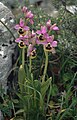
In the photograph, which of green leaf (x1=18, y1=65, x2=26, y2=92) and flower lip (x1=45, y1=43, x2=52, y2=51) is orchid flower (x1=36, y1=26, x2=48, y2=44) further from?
green leaf (x1=18, y1=65, x2=26, y2=92)

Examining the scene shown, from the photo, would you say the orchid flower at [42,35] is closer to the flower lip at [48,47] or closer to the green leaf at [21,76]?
the flower lip at [48,47]

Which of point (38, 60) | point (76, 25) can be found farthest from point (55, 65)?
point (76, 25)

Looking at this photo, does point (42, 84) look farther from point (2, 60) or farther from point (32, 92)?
point (2, 60)

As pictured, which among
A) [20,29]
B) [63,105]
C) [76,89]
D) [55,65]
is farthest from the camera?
[55,65]

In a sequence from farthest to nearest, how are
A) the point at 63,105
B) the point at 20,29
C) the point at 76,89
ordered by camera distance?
1. the point at 76,89
2. the point at 63,105
3. the point at 20,29

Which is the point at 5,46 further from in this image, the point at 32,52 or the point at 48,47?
the point at 48,47

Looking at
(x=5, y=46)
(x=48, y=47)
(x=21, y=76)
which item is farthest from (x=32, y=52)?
(x=5, y=46)
